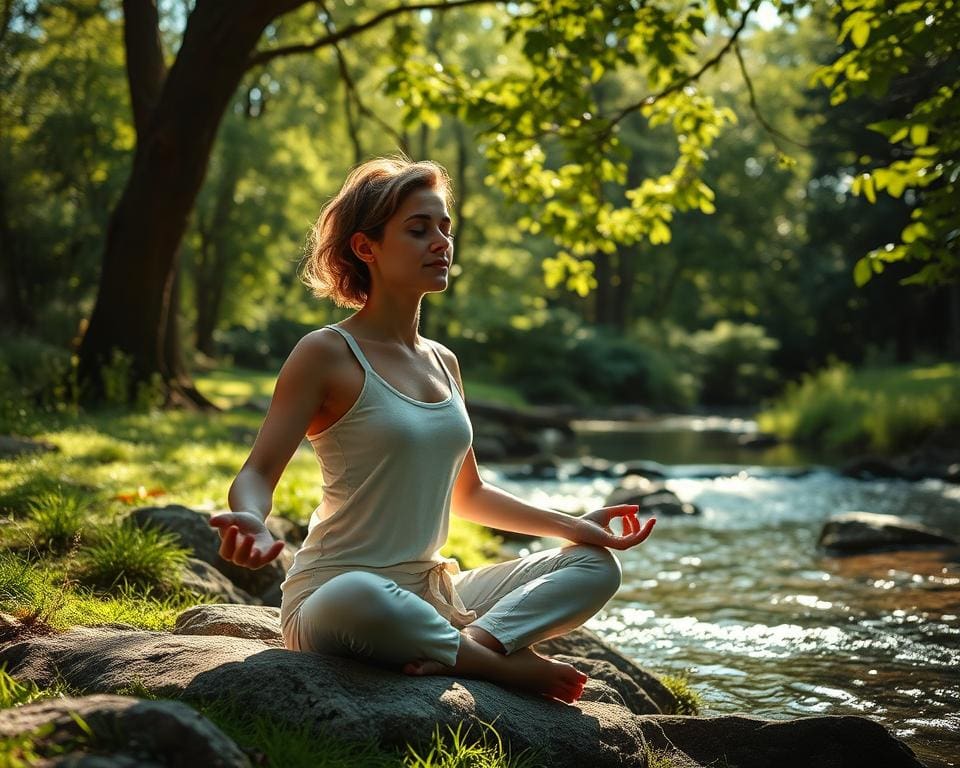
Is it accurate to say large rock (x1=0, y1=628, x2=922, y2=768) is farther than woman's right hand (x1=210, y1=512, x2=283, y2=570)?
Yes

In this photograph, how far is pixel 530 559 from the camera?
4.01 m

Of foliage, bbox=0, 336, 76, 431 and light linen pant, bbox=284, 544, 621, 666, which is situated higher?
foliage, bbox=0, 336, 76, 431

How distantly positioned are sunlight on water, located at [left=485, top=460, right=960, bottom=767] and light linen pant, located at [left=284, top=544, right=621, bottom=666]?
189cm

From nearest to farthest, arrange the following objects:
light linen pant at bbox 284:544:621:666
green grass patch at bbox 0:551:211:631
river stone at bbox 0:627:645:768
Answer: river stone at bbox 0:627:645:768, light linen pant at bbox 284:544:621:666, green grass patch at bbox 0:551:211:631

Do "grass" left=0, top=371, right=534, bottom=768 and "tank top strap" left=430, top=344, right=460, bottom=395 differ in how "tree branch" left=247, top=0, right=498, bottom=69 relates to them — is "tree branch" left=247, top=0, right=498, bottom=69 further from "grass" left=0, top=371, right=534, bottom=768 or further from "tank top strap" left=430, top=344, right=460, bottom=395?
"tank top strap" left=430, top=344, right=460, bottom=395

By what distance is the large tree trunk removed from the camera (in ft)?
37.5

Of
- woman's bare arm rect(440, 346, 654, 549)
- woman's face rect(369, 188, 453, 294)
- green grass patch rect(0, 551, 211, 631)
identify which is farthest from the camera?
green grass patch rect(0, 551, 211, 631)

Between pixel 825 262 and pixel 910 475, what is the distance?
90.1ft

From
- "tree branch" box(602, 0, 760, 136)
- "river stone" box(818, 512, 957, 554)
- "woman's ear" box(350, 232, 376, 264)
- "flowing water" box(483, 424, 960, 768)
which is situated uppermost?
"tree branch" box(602, 0, 760, 136)

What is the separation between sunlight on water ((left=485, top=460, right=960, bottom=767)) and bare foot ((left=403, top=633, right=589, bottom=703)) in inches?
71.9

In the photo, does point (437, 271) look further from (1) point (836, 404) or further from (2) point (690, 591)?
(1) point (836, 404)

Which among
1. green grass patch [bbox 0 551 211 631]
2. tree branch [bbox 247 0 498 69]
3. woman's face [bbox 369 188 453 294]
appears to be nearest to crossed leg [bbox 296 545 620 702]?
woman's face [bbox 369 188 453 294]

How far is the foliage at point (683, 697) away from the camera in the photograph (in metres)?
5.30

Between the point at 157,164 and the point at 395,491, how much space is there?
31.2 ft
